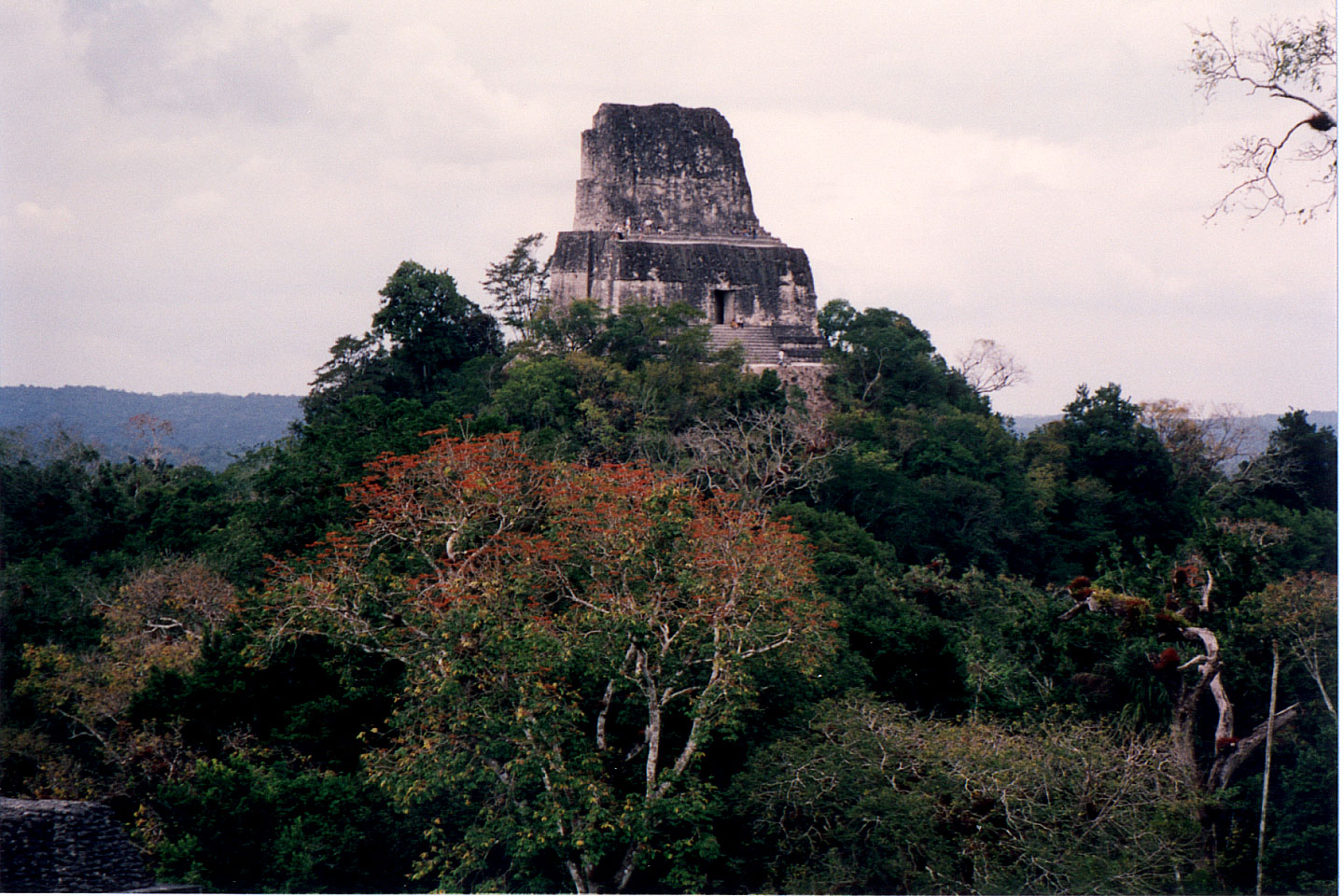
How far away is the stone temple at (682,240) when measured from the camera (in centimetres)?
1841

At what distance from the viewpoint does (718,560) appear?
31.3ft

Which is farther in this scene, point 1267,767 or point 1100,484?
point 1100,484

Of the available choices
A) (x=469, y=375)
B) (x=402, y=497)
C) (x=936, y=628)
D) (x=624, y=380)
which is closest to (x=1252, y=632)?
(x=936, y=628)

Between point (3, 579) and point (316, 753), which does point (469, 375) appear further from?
point (316, 753)

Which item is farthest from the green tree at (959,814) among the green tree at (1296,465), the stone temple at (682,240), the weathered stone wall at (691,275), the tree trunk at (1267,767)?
the green tree at (1296,465)

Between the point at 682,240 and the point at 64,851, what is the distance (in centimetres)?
1194

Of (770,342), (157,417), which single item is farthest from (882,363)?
(157,417)

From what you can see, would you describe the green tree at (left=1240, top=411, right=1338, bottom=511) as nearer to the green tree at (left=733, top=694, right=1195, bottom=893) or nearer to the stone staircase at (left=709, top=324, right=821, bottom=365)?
the stone staircase at (left=709, top=324, right=821, bottom=365)

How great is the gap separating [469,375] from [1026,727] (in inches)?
404

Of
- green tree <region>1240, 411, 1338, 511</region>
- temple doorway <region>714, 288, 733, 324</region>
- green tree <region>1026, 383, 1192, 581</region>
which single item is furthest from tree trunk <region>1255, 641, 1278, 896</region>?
temple doorway <region>714, 288, 733, 324</region>

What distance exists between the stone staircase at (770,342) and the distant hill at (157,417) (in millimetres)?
5987

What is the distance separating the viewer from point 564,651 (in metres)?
8.96

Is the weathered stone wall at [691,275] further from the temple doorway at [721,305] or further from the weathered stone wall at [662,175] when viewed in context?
the weathered stone wall at [662,175]

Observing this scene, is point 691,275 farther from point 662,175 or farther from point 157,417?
point 157,417
